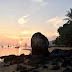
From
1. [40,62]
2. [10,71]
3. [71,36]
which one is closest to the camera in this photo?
[10,71]

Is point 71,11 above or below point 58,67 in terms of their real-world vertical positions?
above

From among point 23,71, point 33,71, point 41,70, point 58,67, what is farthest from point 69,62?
point 23,71

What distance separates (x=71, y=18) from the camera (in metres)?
48.2

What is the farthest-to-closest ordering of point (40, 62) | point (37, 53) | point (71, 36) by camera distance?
point (71, 36) < point (37, 53) < point (40, 62)

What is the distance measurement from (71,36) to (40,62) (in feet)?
95.5

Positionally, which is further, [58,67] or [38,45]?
[38,45]

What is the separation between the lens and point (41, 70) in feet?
46.0

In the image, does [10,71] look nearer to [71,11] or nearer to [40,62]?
[40,62]

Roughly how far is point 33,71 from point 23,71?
48.8 inches

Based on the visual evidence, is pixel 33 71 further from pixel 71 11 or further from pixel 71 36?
pixel 71 11

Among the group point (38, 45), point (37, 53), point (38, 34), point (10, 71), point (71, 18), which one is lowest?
point (10, 71)

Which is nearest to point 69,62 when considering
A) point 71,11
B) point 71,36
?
point 71,36

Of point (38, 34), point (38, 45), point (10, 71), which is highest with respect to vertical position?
point (38, 34)

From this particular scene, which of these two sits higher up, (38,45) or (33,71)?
(38,45)
